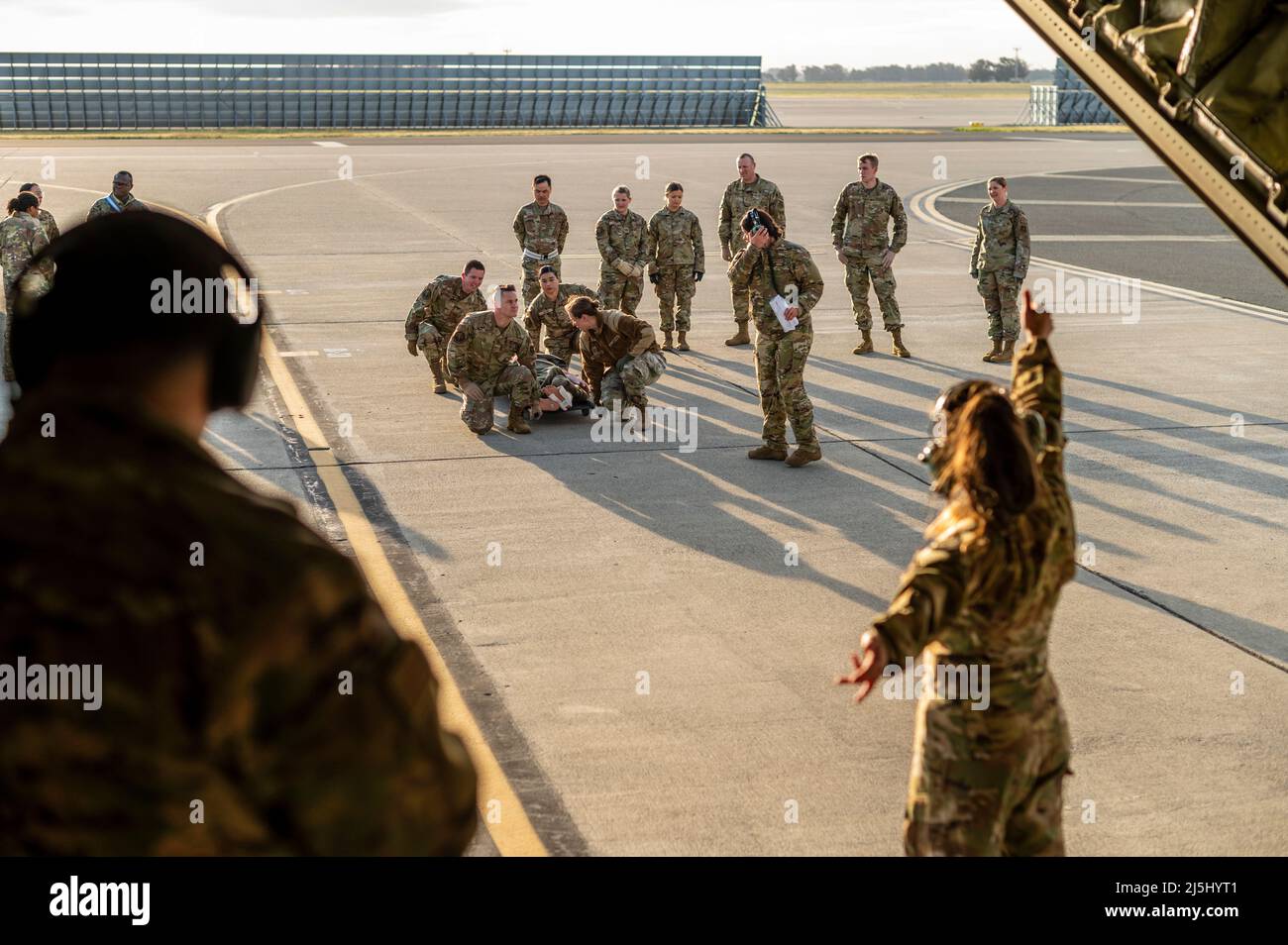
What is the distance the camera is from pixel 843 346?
16.9 meters

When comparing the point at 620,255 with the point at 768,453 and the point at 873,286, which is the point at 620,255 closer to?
the point at 873,286

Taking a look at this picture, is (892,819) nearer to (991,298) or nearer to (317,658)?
(317,658)

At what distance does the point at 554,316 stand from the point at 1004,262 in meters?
5.34

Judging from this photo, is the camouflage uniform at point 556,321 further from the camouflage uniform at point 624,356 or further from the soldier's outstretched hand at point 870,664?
the soldier's outstretched hand at point 870,664

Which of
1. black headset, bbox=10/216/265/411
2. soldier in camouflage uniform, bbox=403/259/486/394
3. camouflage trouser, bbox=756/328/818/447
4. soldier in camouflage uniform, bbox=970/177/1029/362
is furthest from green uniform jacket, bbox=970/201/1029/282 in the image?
black headset, bbox=10/216/265/411

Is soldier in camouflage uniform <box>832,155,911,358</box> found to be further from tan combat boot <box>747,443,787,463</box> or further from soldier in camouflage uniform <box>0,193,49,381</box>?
soldier in camouflage uniform <box>0,193,49,381</box>

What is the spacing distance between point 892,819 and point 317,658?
4.95 meters

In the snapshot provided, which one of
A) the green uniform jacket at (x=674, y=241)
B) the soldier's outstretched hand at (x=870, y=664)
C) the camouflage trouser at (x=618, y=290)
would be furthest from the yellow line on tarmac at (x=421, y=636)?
the green uniform jacket at (x=674, y=241)

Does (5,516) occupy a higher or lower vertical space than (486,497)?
higher

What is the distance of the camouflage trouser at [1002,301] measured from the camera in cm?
1605

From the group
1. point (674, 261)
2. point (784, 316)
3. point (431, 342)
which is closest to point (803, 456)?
point (784, 316)

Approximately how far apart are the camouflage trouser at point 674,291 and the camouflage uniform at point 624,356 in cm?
349

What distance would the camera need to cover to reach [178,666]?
141cm
